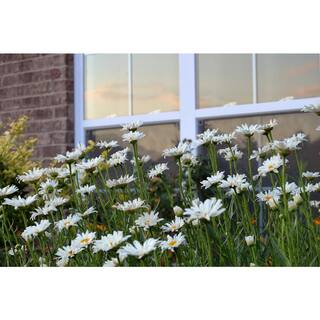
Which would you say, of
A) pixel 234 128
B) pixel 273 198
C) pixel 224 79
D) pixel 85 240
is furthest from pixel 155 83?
pixel 85 240

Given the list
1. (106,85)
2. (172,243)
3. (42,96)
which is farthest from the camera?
(42,96)

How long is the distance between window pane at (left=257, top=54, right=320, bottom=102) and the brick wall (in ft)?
5.36

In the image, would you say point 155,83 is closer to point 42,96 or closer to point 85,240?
point 42,96

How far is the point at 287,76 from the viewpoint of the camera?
13.1 ft

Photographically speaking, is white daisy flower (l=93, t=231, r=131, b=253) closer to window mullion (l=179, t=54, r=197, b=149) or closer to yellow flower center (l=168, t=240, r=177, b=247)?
yellow flower center (l=168, t=240, r=177, b=247)

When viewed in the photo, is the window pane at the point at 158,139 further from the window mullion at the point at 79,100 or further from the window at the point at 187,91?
the window mullion at the point at 79,100

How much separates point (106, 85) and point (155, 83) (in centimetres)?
47

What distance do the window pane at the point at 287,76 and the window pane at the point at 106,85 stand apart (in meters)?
1.18

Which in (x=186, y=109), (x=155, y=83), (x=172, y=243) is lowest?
(x=172, y=243)

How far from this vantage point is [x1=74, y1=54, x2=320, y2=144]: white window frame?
13.3 feet

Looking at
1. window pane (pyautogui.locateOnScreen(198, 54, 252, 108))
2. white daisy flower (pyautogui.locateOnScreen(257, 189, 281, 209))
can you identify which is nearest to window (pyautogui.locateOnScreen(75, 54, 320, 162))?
window pane (pyautogui.locateOnScreen(198, 54, 252, 108))
